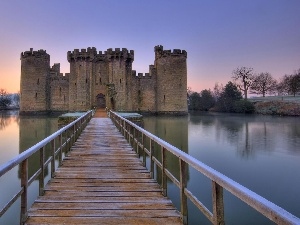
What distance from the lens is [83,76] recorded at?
4469 centimetres

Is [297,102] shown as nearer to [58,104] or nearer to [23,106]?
[58,104]

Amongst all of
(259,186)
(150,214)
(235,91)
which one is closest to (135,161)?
(150,214)

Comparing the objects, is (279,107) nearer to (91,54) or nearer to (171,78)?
(171,78)

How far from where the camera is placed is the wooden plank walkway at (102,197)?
3947mm

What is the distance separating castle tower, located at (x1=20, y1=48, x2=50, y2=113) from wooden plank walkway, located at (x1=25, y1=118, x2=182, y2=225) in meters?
43.7

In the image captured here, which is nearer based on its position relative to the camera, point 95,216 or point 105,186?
point 95,216

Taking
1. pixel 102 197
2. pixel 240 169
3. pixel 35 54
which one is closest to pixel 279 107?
pixel 35 54

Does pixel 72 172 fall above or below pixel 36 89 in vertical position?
below

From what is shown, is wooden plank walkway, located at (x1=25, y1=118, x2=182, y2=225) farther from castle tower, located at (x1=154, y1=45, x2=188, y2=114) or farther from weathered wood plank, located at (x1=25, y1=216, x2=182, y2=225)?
castle tower, located at (x1=154, y1=45, x2=188, y2=114)

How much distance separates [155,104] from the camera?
49.0 metres

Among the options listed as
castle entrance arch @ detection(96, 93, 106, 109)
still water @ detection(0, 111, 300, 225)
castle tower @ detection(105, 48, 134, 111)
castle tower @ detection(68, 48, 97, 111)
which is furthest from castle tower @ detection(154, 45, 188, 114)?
still water @ detection(0, 111, 300, 225)

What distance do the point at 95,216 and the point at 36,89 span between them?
4820 centimetres

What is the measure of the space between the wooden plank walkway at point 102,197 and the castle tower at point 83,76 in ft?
123

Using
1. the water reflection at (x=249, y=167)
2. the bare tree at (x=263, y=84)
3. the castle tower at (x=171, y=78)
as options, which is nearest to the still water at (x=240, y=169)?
the water reflection at (x=249, y=167)
